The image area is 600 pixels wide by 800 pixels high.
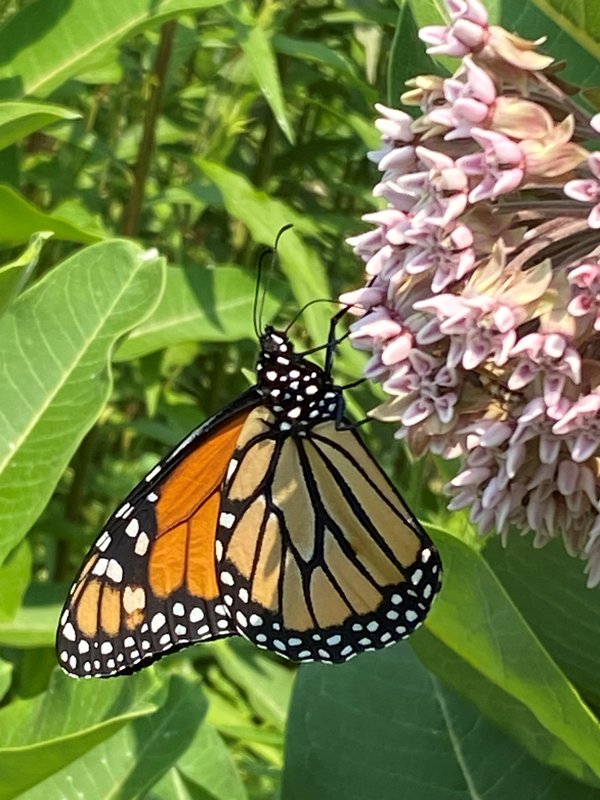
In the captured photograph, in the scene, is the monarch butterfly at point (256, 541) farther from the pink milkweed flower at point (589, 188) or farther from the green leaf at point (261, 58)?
the pink milkweed flower at point (589, 188)

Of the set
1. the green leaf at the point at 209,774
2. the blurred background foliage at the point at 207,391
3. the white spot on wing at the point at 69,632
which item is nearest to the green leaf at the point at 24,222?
the blurred background foliage at the point at 207,391

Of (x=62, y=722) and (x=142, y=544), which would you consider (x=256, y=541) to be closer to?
(x=142, y=544)

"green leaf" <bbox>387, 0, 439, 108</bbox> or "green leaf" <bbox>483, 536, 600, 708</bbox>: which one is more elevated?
"green leaf" <bbox>387, 0, 439, 108</bbox>

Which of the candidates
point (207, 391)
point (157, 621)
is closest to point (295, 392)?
point (157, 621)

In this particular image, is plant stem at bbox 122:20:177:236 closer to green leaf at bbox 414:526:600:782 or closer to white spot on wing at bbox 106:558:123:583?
white spot on wing at bbox 106:558:123:583

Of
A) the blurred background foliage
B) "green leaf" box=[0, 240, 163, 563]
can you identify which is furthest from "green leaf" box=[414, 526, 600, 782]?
"green leaf" box=[0, 240, 163, 563]

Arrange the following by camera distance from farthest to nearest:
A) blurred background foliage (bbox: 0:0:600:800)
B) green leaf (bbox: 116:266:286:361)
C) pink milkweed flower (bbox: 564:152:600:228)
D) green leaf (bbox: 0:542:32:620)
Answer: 1. green leaf (bbox: 116:266:286:361)
2. green leaf (bbox: 0:542:32:620)
3. blurred background foliage (bbox: 0:0:600:800)
4. pink milkweed flower (bbox: 564:152:600:228)

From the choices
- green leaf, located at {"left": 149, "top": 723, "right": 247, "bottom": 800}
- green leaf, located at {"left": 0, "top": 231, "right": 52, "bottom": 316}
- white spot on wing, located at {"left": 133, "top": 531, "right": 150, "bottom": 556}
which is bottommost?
green leaf, located at {"left": 149, "top": 723, "right": 247, "bottom": 800}

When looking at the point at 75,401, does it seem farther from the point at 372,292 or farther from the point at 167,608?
the point at 372,292
